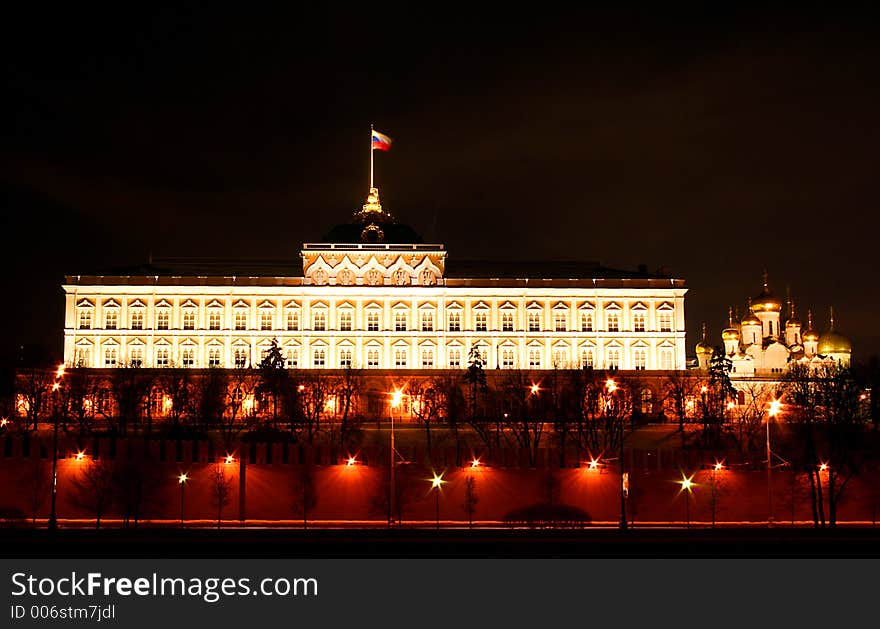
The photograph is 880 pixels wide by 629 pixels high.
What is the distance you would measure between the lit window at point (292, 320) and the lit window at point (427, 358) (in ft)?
39.9

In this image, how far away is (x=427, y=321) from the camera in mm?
117500

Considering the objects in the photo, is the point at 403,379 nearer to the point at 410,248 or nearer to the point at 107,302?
the point at 410,248

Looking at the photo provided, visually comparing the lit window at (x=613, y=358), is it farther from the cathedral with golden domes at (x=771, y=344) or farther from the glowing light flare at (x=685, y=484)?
the glowing light flare at (x=685, y=484)

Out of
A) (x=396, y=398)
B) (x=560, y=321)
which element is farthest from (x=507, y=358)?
Result: (x=396, y=398)

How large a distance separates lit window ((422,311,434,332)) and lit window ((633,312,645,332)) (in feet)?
63.3

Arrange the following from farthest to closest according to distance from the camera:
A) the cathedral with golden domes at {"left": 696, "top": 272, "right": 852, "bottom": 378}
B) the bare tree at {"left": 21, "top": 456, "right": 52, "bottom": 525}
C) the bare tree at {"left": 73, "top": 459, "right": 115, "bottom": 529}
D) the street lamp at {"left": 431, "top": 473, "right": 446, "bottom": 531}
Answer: the cathedral with golden domes at {"left": 696, "top": 272, "right": 852, "bottom": 378} < the street lamp at {"left": 431, "top": 473, "right": 446, "bottom": 531} < the bare tree at {"left": 21, "top": 456, "right": 52, "bottom": 525} < the bare tree at {"left": 73, "top": 459, "right": 115, "bottom": 529}

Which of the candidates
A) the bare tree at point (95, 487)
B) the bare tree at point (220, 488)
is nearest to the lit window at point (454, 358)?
the bare tree at point (220, 488)

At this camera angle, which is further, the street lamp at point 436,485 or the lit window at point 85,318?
the lit window at point 85,318

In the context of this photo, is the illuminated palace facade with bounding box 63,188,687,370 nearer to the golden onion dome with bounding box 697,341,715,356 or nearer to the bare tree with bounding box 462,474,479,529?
the golden onion dome with bounding box 697,341,715,356

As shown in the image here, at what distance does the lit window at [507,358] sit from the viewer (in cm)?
11706

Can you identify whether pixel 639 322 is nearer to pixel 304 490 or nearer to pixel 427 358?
pixel 427 358

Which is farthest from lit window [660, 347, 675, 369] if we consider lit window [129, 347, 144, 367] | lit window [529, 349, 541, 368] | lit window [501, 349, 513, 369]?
lit window [129, 347, 144, 367]

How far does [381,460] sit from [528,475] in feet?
25.9

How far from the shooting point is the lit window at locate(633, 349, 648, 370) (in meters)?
117
